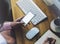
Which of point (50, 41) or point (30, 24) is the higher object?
point (30, 24)

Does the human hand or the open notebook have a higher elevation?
the open notebook

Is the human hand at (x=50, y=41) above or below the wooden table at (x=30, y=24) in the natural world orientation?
below

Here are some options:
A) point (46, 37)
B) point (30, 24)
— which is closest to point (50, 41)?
point (46, 37)

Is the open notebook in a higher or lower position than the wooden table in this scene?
lower

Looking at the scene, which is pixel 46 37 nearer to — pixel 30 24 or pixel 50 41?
pixel 50 41

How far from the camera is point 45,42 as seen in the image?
1381mm

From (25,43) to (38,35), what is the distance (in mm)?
112

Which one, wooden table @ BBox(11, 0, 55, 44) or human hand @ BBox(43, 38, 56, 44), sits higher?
wooden table @ BBox(11, 0, 55, 44)

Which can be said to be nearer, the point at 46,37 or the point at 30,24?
the point at 46,37

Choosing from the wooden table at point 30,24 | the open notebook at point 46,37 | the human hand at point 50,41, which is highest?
the wooden table at point 30,24

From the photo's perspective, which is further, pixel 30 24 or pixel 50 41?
pixel 30 24

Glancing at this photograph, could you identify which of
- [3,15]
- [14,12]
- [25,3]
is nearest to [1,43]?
[14,12]

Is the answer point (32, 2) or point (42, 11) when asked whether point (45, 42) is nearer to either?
point (42, 11)

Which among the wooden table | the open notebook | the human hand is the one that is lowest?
the human hand
